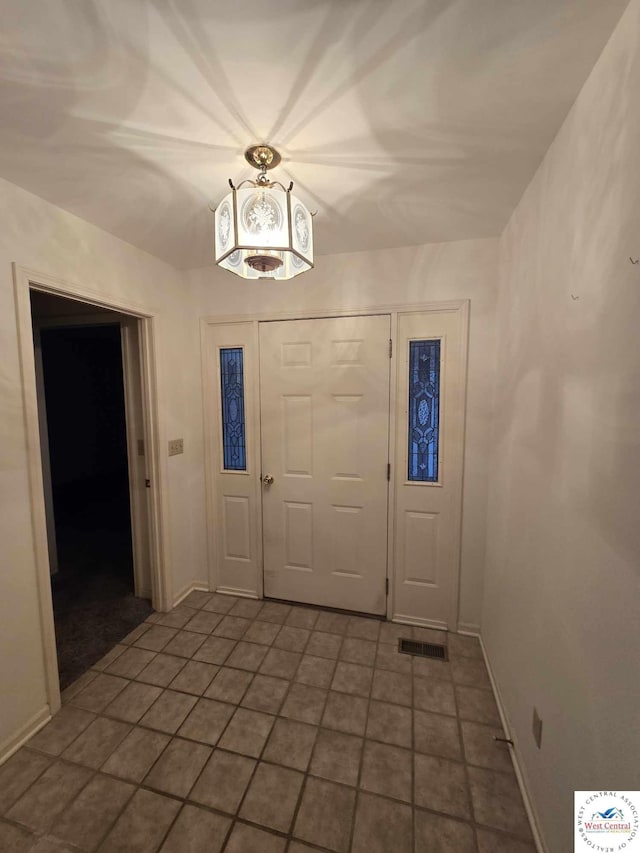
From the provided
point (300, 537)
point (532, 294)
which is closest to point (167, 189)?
point (532, 294)

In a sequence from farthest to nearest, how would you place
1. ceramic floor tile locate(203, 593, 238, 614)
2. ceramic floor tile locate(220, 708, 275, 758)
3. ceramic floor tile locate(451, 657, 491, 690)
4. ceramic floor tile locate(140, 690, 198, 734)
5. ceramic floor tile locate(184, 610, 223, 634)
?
ceramic floor tile locate(203, 593, 238, 614)
ceramic floor tile locate(184, 610, 223, 634)
ceramic floor tile locate(451, 657, 491, 690)
ceramic floor tile locate(140, 690, 198, 734)
ceramic floor tile locate(220, 708, 275, 758)

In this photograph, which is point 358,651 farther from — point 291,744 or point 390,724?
point 291,744

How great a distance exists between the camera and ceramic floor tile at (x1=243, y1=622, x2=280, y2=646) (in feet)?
7.23

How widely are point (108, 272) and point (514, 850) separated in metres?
3.12

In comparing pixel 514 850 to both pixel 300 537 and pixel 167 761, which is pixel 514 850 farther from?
pixel 300 537

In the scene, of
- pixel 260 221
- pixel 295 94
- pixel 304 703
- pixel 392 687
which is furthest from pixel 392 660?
pixel 295 94

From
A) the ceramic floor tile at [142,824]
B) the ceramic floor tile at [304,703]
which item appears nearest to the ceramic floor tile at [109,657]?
the ceramic floor tile at [142,824]

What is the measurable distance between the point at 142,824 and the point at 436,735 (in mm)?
1226

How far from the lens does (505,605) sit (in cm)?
170

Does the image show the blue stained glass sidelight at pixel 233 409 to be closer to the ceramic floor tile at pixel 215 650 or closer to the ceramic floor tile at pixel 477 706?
the ceramic floor tile at pixel 215 650

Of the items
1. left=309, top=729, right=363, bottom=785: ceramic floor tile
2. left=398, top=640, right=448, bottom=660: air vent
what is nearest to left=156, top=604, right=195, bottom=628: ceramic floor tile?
left=309, top=729, right=363, bottom=785: ceramic floor tile

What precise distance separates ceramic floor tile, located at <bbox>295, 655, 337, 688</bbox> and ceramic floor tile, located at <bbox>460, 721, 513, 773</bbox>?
69cm

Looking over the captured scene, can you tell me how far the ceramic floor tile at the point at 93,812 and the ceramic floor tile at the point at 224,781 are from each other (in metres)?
0.28

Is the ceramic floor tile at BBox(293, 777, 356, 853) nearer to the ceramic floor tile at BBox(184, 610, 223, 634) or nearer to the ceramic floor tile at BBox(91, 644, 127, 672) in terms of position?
the ceramic floor tile at BBox(184, 610, 223, 634)
